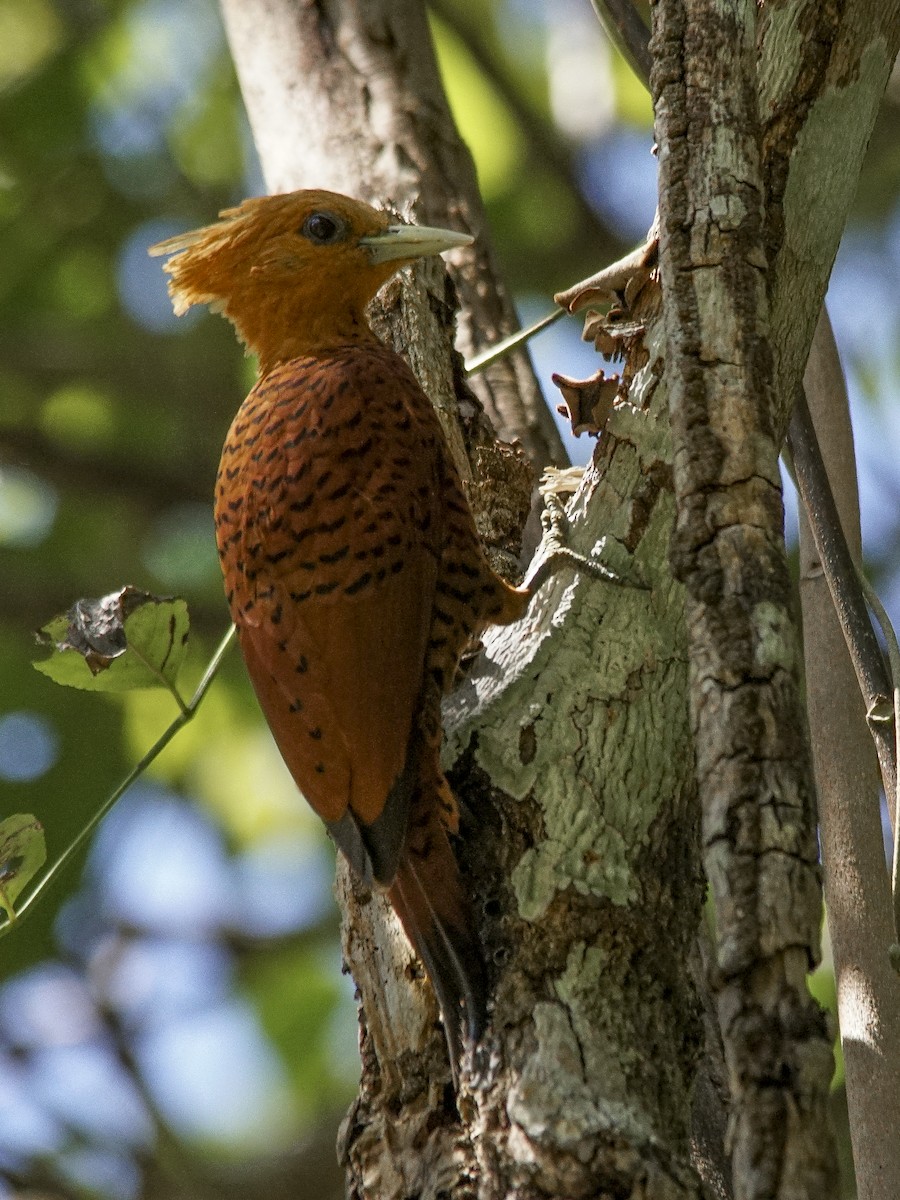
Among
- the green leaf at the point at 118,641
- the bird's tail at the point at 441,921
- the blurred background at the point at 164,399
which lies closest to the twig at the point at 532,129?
the blurred background at the point at 164,399

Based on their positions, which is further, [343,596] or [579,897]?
[343,596]

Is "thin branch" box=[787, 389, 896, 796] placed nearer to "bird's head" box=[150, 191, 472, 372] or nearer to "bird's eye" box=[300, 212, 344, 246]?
"bird's head" box=[150, 191, 472, 372]

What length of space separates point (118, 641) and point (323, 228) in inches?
50.4

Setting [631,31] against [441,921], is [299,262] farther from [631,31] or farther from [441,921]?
[441,921]

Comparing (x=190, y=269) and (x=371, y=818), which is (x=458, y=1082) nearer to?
(x=371, y=818)

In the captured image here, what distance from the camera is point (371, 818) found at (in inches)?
113

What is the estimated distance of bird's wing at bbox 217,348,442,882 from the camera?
2977 mm

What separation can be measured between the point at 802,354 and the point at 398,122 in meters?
2.12

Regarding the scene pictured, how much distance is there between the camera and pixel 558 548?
3.08 metres

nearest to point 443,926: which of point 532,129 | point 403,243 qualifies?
point 403,243

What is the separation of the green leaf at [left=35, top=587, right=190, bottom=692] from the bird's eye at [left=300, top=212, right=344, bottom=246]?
1.16 metres

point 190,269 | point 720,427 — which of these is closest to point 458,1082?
point 720,427

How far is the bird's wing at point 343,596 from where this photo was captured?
9.77 ft

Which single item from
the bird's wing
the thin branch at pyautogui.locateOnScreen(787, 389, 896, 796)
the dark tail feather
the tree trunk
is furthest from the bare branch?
the bird's wing
